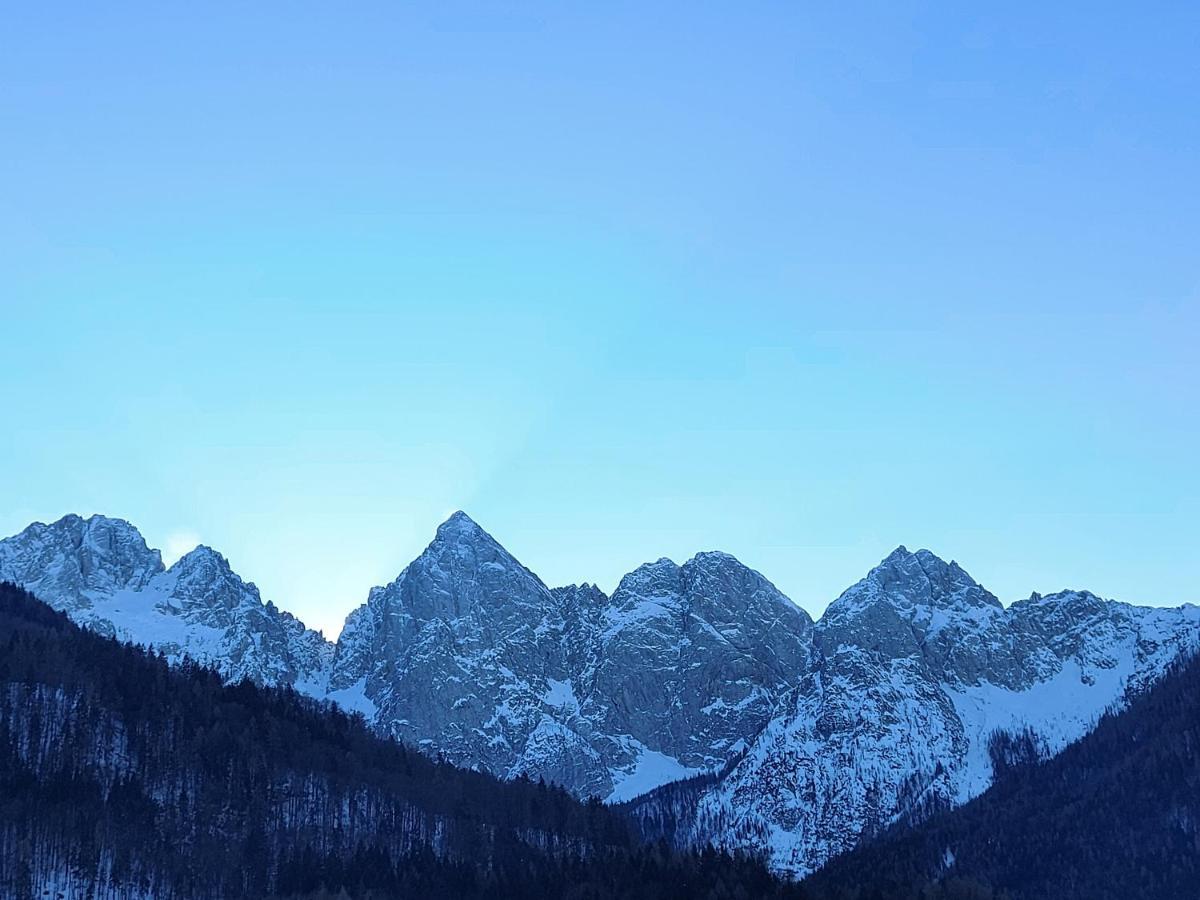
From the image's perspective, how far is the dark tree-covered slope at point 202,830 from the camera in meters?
157

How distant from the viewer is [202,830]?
6806 inches

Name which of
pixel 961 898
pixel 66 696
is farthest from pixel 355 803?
pixel 961 898

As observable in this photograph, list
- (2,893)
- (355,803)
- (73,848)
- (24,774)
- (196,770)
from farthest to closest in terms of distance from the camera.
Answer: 1. (355,803)
2. (196,770)
3. (24,774)
4. (73,848)
5. (2,893)

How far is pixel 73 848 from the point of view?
155m

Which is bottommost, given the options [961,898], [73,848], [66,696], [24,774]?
[961,898]

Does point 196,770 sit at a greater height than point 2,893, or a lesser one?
greater

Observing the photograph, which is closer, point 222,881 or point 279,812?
point 222,881

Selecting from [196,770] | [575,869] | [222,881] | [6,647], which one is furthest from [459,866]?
[6,647]

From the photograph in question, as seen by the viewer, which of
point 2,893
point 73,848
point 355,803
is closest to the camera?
point 2,893

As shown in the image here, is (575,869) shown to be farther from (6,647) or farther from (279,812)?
(6,647)

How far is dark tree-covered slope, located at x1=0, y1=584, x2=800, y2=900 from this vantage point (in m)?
157

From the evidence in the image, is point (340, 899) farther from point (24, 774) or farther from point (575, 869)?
point (24, 774)

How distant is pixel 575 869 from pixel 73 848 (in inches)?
2407

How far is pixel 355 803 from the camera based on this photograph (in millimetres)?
197250
